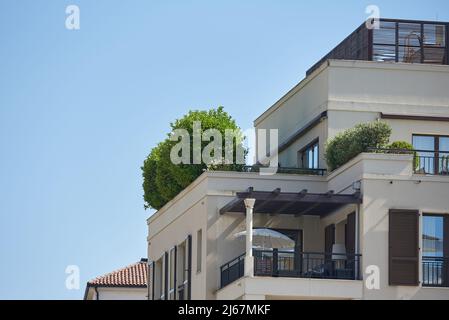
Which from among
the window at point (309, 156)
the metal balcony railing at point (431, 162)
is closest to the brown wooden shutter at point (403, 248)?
the metal balcony railing at point (431, 162)

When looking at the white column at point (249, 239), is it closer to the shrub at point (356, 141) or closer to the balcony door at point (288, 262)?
the balcony door at point (288, 262)

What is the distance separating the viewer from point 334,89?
5581cm

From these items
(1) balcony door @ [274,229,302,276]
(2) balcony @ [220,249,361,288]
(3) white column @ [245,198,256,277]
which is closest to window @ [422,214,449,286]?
(2) balcony @ [220,249,361,288]

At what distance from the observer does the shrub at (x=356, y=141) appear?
5206 centimetres

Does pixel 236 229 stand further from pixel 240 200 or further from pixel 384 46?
pixel 384 46

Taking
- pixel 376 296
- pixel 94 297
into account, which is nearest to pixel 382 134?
pixel 376 296

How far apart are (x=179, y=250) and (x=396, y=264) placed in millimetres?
10250

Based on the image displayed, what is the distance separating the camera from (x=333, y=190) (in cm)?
5244

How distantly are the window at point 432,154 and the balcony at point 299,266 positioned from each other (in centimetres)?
459

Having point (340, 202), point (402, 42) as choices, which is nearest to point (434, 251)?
point (340, 202)

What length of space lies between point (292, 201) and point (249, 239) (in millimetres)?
2184

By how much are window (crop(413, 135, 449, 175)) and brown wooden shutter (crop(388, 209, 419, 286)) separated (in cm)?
339

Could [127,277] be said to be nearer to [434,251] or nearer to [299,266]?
[299,266]

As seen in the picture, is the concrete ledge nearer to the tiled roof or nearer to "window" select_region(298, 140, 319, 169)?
Answer: "window" select_region(298, 140, 319, 169)
